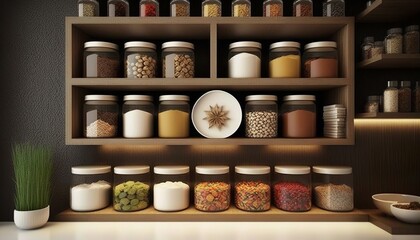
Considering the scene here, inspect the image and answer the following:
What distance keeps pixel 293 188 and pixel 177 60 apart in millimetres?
870

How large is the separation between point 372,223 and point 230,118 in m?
0.88

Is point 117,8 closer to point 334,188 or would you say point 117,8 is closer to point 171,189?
point 171,189

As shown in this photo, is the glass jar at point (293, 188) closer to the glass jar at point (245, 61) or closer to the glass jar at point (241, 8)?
the glass jar at point (245, 61)

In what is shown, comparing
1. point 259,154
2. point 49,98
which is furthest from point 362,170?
point 49,98

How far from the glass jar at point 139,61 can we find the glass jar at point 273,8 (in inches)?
24.3

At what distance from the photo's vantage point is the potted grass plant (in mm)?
1504

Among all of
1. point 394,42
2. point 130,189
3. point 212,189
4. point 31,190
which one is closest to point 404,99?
point 394,42

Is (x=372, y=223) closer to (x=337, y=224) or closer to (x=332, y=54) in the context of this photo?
(x=337, y=224)

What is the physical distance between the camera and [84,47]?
1654mm

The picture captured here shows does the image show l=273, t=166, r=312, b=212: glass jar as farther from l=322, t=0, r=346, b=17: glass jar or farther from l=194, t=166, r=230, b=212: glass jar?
l=322, t=0, r=346, b=17: glass jar

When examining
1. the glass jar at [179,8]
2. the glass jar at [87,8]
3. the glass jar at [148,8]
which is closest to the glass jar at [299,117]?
the glass jar at [179,8]

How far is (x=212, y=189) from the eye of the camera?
5.35ft

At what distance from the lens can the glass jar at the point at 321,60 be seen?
1.60 m

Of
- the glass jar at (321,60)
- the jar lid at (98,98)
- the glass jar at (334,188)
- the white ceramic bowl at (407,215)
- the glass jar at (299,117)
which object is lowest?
the white ceramic bowl at (407,215)
